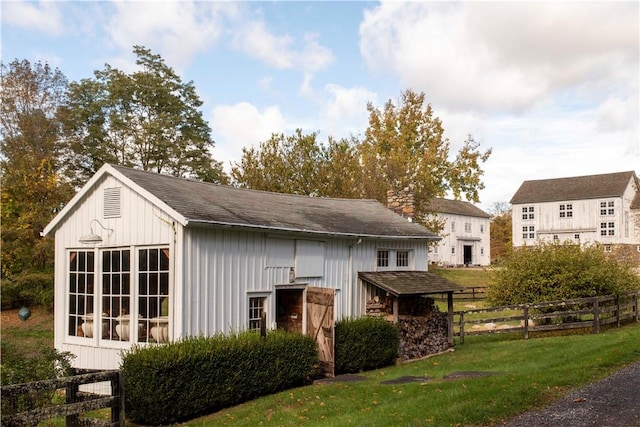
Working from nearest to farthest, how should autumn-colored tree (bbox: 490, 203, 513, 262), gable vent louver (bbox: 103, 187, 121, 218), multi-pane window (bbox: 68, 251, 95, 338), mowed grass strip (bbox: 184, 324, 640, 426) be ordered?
mowed grass strip (bbox: 184, 324, 640, 426)
gable vent louver (bbox: 103, 187, 121, 218)
multi-pane window (bbox: 68, 251, 95, 338)
autumn-colored tree (bbox: 490, 203, 513, 262)

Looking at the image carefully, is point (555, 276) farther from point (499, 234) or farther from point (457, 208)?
point (499, 234)

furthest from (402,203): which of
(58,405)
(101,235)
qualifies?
(58,405)

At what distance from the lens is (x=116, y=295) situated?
1476cm

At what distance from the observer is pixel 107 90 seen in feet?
140

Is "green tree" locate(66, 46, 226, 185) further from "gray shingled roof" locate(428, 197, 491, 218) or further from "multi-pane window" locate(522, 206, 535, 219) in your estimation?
"multi-pane window" locate(522, 206, 535, 219)

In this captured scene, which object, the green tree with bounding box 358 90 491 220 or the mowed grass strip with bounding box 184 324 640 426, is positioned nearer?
the mowed grass strip with bounding box 184 324 640 426

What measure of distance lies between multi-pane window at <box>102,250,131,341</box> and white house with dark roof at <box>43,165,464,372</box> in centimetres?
3

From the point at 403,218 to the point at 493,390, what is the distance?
1347 centimetres

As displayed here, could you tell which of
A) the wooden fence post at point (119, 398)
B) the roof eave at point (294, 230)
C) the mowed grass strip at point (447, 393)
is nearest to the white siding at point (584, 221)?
the roof eave at point (294, 230)

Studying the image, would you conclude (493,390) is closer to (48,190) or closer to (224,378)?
(224,378)

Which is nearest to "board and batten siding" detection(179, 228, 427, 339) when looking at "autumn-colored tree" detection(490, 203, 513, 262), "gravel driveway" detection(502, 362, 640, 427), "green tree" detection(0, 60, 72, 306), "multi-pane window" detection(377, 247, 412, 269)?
"multi-pane window" detection(377, 247, 412, 269)

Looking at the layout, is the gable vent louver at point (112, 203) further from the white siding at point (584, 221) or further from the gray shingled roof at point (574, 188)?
the gray shingled roof at point (574, 188)

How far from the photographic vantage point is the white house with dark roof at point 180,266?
1388 centimetres

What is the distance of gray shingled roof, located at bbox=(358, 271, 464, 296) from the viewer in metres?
18.5
